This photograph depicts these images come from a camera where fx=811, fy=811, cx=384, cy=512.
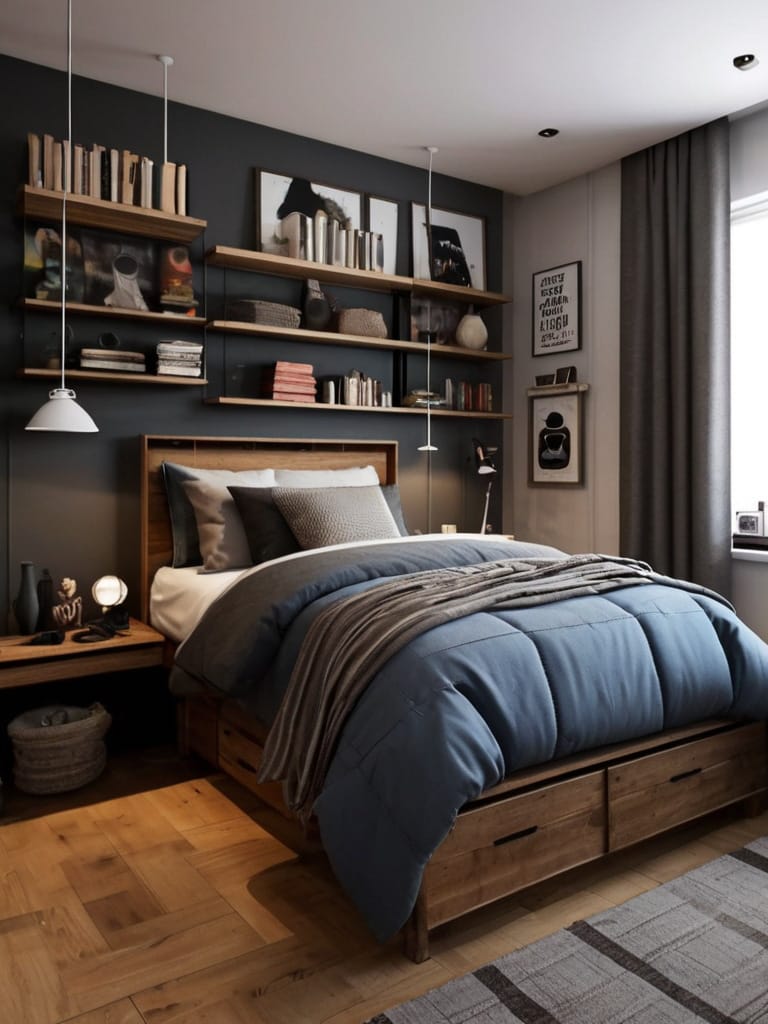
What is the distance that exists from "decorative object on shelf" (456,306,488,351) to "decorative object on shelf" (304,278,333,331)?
88 cm

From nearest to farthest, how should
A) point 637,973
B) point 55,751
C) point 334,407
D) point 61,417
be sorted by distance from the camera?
1. point 637,973
2. point 55,751
3. point 61,417
4. point 334,407

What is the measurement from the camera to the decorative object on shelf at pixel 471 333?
4602mm

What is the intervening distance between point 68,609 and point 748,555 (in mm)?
3026

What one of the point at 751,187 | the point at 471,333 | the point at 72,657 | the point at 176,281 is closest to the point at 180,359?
the point at 176,281

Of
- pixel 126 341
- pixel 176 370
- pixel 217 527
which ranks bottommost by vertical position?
pixel 217 527

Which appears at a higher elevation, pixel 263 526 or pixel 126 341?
pixel 126 341

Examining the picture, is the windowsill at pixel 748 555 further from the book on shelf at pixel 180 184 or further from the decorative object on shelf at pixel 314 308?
the book on shelf at pixel 180 184

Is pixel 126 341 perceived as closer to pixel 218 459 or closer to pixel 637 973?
pixel 218 459

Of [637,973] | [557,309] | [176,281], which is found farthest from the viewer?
[557,309]

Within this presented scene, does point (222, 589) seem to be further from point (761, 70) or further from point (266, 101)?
point (761, 70)

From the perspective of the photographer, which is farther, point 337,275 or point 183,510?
point 337,275

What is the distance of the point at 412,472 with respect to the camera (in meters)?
4.59

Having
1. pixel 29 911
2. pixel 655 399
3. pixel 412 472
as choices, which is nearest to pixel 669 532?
pixel 655 399

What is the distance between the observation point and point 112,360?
11.2 feet
